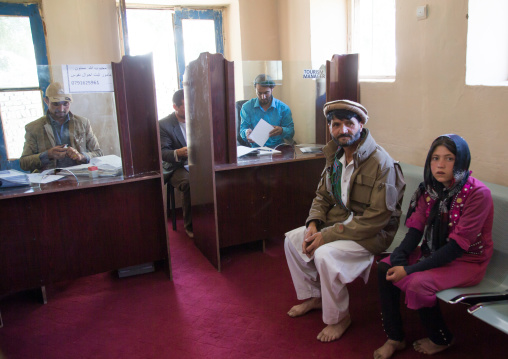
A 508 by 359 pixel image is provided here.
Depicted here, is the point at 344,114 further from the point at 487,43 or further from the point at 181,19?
the point at 181,19

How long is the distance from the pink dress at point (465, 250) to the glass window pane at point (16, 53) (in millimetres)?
3661

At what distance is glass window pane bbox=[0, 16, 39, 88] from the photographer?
3.95m

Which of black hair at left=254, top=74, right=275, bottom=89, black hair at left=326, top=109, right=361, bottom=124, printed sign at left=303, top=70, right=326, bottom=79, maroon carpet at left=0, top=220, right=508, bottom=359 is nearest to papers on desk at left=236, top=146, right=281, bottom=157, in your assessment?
black hair at left=254, top=74, right=275, bottom=89

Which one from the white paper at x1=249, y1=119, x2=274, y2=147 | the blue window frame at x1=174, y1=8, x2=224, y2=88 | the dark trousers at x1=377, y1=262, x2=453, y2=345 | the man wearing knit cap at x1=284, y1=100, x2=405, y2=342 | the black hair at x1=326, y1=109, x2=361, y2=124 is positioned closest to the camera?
the dark trousers at x1=377, y1=262, x2=453, y2=345

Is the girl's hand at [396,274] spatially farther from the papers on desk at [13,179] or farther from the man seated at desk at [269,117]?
the papers on desk at [13,179]

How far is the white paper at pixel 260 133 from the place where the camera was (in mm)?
3645

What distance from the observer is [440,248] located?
1962 millimetres

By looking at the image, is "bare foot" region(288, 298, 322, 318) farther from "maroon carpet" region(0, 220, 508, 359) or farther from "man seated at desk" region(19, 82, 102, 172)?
"man seated at desk" region(19, 82, 102, 172)

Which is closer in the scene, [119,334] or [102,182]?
[119,334]

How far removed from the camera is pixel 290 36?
15.4ft

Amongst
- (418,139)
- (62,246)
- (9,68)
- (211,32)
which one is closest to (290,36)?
(211,32)

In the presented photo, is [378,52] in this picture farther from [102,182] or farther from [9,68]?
[9,68]

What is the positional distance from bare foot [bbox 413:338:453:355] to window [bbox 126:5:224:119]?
3.65 m

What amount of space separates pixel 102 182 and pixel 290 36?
2850mm
